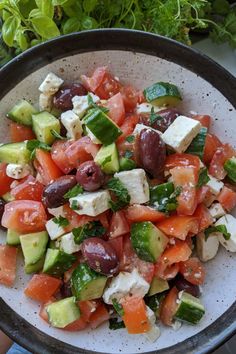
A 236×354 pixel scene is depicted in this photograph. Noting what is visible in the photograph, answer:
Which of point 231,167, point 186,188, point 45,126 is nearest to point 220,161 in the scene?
point 231,167

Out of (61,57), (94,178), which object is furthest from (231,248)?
(61,57)

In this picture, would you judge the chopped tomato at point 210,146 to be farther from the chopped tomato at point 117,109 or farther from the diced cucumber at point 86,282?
the diced cucumber at point 86,282

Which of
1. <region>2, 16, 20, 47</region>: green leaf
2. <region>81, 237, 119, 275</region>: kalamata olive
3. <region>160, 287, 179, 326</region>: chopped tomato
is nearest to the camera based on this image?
<region>81, 237, 119, 275</region>: kalamata olive

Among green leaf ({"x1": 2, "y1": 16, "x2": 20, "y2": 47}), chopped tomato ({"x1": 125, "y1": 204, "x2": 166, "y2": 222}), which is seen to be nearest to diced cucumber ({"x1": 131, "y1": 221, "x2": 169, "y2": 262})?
chopped tomato ({"x1": 125, "y1": 204, "x2": 166, "y2": 222})

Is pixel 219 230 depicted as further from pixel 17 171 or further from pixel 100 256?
pixel 17 171

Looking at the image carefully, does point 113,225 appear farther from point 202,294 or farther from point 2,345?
point 2,345

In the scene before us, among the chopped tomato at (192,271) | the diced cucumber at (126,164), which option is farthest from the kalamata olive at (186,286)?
the diced cucumber at (126,164)

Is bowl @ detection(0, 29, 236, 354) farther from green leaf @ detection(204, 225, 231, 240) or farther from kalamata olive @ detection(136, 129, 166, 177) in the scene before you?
kalamata olive @ detection(136, 129, 166, 177)
